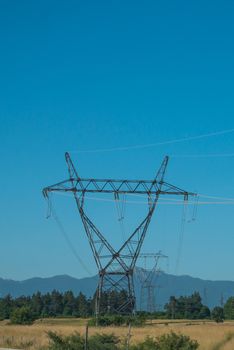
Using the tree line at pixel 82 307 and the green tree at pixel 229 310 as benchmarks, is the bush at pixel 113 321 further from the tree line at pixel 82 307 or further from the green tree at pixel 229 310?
the green tree at pixel 229 310

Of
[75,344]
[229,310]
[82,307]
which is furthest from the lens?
[229,310]

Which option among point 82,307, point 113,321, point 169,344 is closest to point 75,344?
point 169,344

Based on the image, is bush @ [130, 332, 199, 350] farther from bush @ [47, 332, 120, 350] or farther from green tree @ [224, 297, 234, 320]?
green tree @ [224, 297, 234, 320]

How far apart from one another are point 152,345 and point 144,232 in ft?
92.4

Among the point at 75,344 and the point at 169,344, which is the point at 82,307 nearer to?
the point at 75,344

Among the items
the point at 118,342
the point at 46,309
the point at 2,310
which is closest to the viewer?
the point at 118,342

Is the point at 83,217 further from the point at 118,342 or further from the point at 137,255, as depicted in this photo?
the point at 118,342

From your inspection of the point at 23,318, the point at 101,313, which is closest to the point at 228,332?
the point at 101,313

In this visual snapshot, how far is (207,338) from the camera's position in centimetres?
4403

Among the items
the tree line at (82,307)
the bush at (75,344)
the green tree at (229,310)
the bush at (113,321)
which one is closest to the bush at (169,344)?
the bush at (75,344)

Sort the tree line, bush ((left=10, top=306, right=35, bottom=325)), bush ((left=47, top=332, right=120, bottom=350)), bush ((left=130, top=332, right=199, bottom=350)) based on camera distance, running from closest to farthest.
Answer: bush ((left=130, top=332, right=199, bottom=350)) < bush ((left=47, top=332, right=120, bottom=350)) < bush ((left=10, top=306, right=35, bottom=325)) < the tree line

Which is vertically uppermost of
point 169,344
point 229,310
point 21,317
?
point 229,310

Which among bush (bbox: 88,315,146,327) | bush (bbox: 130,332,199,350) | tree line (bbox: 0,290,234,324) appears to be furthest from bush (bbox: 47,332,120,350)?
tree line (bbox: 0,290,234,324)

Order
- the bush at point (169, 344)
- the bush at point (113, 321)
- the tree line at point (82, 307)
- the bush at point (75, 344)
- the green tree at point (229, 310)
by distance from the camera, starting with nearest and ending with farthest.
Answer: the bush at point (169, 344) < the bush at point (75, 344) < the bush at point (113, 321) < the tree line at point (82, 307) < the green tree at point (229, 310)
